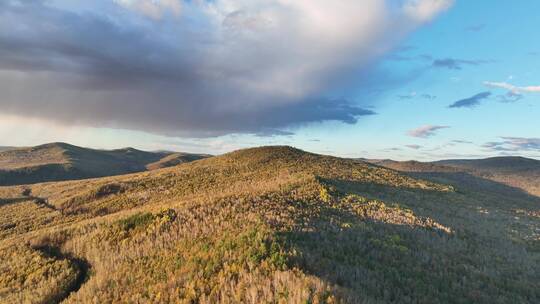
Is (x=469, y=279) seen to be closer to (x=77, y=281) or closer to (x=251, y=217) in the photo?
(x=251, y=217)

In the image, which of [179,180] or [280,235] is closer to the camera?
[280,235]

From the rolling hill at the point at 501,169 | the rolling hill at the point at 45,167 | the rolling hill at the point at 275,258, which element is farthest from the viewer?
the rolling hill at the point at 501,169

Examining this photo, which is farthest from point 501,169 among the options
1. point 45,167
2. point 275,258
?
point 45,167

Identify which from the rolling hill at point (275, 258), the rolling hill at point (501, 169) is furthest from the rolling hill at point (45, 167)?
the rolling hill at point (501, 169)

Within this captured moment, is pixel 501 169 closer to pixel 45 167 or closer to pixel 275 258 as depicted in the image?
pixel 275 258

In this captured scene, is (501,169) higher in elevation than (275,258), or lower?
higher

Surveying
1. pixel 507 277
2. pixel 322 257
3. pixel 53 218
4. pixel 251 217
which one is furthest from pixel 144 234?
pixel 53 218

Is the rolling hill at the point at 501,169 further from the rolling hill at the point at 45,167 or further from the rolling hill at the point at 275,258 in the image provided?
the rolling hill at the point at 45,167

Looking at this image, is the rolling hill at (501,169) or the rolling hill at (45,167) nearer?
the rolling hill at (45,167)

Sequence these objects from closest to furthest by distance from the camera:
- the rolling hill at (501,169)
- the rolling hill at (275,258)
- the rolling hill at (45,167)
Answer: the rolling hill at (275,258)
the rolling hill at (45,167)
the rolling hill at (501,169)
